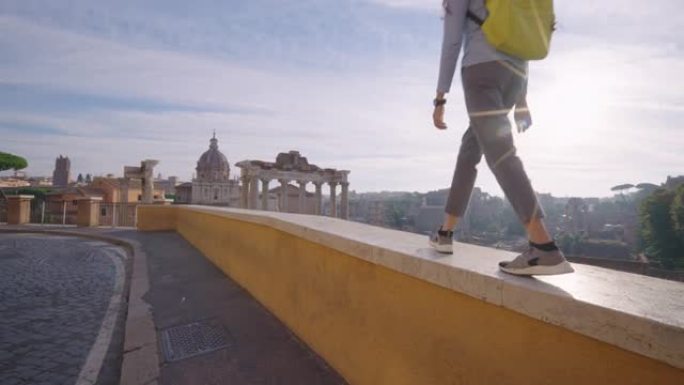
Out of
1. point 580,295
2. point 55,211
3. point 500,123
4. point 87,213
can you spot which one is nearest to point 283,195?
point 87,213

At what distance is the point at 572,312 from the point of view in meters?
1.29

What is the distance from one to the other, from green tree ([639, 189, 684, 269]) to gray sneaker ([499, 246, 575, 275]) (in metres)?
Answer: 44.1

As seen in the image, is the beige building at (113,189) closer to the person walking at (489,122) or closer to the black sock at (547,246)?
the person walking at (489,122)

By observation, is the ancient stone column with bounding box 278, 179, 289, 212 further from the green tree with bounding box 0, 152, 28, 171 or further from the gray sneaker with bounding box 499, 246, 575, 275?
the gray sneaker with bounding box 499, 246, 575, 275

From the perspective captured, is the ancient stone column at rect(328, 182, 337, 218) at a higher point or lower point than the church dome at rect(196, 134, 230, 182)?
lower

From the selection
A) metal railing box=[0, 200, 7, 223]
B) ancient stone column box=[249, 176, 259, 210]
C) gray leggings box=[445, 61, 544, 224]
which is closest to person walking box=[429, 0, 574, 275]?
gray leggings box=[445, 61, 544, 224]

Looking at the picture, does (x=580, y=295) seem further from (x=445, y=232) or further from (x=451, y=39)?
(x=451, y=39)

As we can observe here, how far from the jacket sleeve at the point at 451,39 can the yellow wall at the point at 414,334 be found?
1.10 meters

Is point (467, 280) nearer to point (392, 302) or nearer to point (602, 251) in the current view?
point (392, 302)

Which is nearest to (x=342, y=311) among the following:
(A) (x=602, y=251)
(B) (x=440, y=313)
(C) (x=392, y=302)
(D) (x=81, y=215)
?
(C) (x=392, y=302)

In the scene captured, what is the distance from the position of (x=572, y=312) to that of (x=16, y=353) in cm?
483

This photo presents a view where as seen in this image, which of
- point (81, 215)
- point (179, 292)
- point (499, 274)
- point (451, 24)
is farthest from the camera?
point (81, 215)

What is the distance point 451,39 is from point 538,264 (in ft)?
4.04

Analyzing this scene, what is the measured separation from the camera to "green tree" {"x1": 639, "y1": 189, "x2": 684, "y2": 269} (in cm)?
3738
